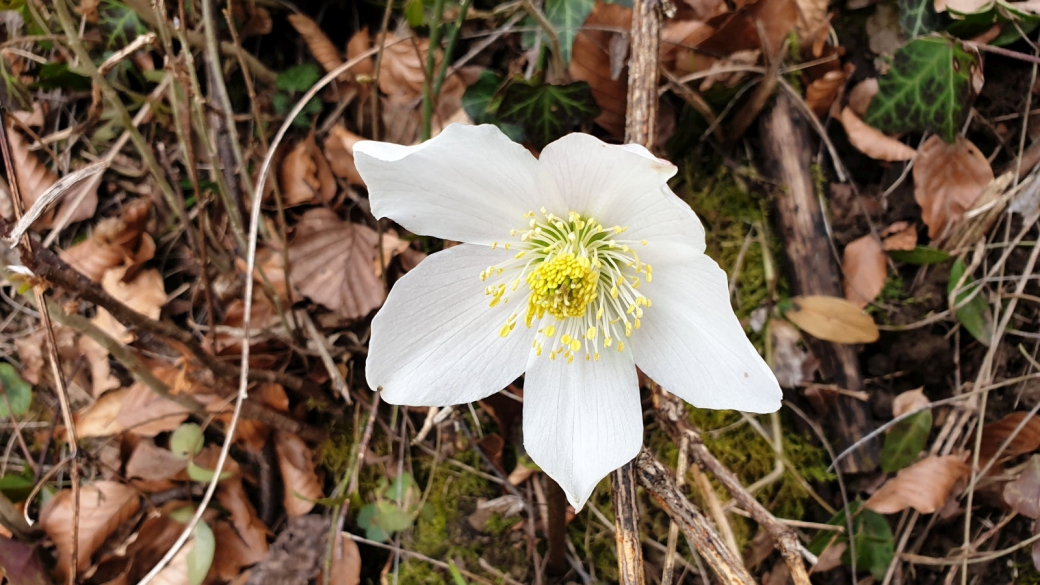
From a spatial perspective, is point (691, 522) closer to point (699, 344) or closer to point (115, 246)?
point (699, 344)

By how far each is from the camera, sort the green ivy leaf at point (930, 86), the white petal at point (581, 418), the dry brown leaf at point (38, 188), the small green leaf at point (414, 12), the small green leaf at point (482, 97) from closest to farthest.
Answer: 1. the white petal at point (581, 418)
2. the small green leaf at point (414, 12)
3. the green ivy leaf at point (930, 86)
4. the small green leaf at point (482, 97)
5. the dry brown leaf at point (38, 188)

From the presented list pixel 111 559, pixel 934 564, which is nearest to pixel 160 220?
pixel 111 559

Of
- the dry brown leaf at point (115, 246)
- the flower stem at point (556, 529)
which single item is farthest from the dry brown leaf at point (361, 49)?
the flower stem at point (556, 529)

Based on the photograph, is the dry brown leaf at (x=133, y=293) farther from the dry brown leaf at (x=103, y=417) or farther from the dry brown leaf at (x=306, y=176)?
the dry brown leaf at (x=306, y=176)

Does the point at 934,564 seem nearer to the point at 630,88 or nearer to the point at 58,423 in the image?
the point at 630,88

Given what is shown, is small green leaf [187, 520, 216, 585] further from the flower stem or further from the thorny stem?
the thorny stem

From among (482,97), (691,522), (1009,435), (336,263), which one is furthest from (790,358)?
(336,263)

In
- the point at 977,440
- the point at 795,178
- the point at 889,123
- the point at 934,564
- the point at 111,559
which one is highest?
the point at 889,123

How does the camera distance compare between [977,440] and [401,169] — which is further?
[977,440]
